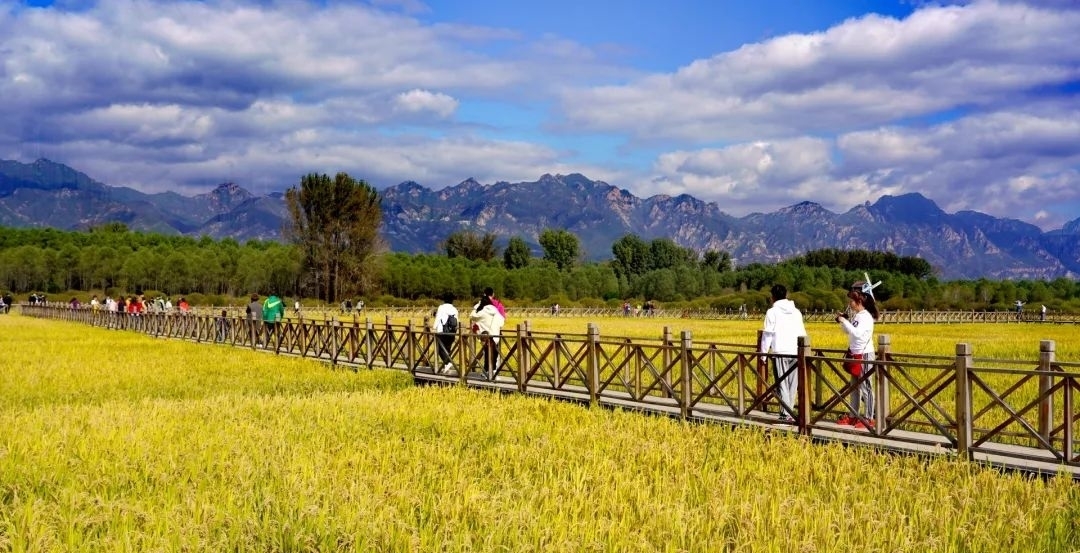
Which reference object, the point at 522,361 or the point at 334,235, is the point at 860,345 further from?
the point at 334,235

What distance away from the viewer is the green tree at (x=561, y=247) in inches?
6324

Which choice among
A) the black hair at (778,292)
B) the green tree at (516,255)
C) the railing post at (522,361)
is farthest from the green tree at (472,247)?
the black hair at (778,292)

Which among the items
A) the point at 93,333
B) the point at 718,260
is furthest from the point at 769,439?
the point at 718,260

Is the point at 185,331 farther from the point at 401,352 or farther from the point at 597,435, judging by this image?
the point at 597,435

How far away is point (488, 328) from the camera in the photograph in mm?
17641

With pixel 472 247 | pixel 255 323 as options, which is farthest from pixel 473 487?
pixel 472 247

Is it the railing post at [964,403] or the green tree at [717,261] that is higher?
the green tree at [717,261]

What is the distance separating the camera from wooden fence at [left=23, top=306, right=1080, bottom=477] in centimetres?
919

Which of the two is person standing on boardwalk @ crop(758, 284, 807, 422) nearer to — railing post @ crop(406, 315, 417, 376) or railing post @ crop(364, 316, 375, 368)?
railing post @ crop(406, 315, 417, 376)

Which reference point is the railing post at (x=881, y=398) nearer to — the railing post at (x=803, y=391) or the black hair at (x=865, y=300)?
the railing post at (x=803, y=391)

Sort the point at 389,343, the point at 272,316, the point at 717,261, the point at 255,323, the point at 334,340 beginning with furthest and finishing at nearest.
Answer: the point at 717,261, the point at 255,323, the point at 272,316, the point at 334,340, the point at 389,343

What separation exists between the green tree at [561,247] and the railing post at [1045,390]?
491 feet

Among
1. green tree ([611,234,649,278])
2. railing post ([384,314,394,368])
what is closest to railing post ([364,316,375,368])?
railing post ([384,314,394,368])

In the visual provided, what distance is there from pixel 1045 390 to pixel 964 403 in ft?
2.54
